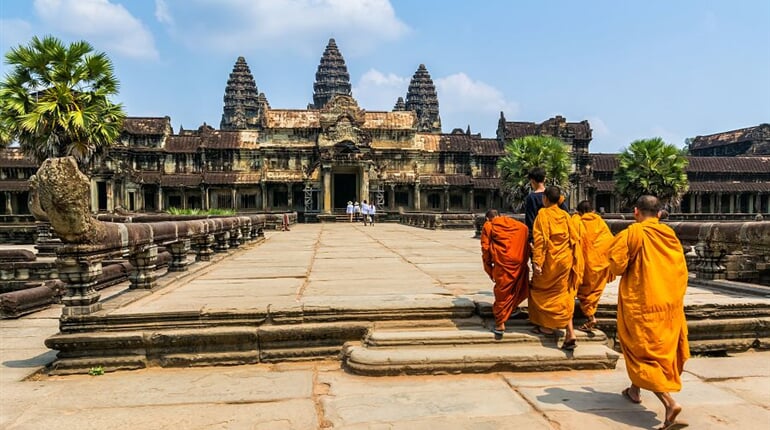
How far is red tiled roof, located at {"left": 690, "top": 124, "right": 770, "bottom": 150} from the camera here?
54.4 metres

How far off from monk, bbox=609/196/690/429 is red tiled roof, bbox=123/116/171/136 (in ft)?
142

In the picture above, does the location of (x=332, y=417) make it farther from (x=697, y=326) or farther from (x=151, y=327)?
(x=697, y=326)

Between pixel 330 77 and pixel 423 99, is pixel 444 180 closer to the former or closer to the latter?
pixel 423 99

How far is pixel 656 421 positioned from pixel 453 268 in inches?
219

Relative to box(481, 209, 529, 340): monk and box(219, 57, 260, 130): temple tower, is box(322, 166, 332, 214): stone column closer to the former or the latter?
box(481, 209, 529, 340): monk

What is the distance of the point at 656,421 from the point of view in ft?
10.8

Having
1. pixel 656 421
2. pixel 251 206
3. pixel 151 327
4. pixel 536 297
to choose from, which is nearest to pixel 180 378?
pixel 151 327

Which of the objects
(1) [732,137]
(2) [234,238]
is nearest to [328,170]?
(2) [234,238]

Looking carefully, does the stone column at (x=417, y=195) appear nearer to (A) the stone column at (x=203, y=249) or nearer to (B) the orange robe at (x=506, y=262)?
(A) the stone column at (x=203, y=249)

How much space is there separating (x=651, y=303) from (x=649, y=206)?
0.66 metres

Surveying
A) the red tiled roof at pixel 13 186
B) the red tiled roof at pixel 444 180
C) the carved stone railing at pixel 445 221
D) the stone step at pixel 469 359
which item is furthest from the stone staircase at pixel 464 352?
the red tiled roof at pixel 13 186

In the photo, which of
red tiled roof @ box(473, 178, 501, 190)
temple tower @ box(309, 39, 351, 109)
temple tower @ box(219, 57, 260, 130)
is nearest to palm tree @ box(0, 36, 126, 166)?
red tiled roof @ box(473, 178, 501, 190)

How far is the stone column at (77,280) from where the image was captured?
15.1 feet

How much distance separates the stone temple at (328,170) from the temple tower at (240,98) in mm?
25806
